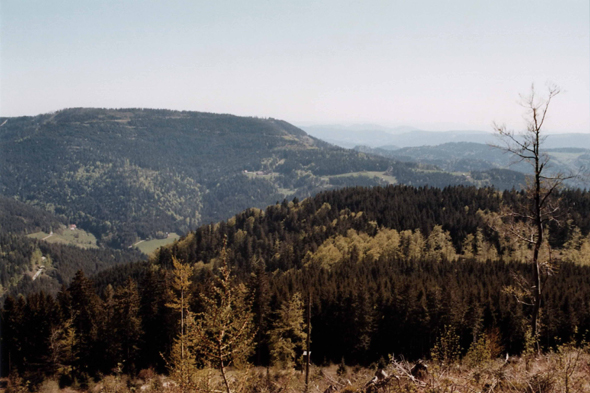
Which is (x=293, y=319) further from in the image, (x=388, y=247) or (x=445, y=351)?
(x=388, y=247)

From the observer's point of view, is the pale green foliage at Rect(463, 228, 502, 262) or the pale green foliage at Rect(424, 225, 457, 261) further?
the pale green foliage at Rect(424, 225, 457, 261)

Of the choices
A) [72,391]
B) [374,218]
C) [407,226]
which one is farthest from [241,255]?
[72,391]

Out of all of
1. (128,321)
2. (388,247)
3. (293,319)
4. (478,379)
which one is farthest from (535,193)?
(388,247)

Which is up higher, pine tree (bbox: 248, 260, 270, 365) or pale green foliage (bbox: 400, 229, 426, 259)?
pine tree (bbox: 248, 260, 270, 365)

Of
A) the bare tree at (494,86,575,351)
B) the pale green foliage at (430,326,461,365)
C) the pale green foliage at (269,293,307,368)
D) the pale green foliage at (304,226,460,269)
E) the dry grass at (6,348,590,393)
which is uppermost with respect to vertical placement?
the bare tree at (494,86,575,351)

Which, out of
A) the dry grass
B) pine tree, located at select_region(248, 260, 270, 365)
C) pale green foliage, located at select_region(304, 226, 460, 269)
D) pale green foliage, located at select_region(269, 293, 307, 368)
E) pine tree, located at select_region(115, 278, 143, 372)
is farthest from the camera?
pale green foliage, located at select_region(304, 226, 460, 269)

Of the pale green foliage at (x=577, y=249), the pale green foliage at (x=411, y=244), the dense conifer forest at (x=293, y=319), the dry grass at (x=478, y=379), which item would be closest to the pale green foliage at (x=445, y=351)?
the dry grass at (x=478, y=379)

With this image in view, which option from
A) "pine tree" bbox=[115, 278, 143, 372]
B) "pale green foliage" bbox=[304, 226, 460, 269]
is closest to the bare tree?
"pine tree" bbox=[115, 278, 143, 372]

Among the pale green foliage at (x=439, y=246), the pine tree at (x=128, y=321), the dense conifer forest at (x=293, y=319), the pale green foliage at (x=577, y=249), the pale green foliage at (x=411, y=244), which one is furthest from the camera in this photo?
the pale green foliage at (x=411, y=244)

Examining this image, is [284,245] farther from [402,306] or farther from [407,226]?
[402,306]

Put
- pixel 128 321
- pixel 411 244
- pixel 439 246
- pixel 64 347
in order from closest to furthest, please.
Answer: pixel 64 347 → pixel 128 321 → pixel 411 244 → pixel 439 246

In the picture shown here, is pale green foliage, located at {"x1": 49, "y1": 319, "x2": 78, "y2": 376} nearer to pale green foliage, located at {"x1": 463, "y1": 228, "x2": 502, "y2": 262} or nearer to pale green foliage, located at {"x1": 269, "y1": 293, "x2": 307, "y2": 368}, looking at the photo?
pale green foliage, located at {"x1": 269, "y1": 293, "x2": 307, "y2": 368}

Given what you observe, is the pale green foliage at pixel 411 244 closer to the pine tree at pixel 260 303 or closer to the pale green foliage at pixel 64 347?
the pine tree at pixel 260 303

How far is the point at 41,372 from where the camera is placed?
2290 inches
